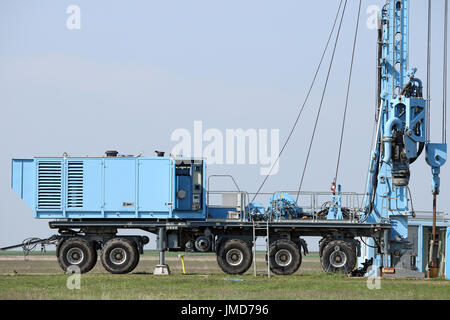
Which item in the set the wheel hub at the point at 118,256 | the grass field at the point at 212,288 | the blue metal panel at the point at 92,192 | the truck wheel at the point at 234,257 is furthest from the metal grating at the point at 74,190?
the truck wheel at the point at 234,257

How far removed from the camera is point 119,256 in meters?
33.4

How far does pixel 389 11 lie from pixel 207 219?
11428mm

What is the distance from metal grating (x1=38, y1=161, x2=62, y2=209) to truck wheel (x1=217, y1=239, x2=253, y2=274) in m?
6.73

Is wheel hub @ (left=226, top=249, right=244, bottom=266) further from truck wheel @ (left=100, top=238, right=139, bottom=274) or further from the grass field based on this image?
truck wheel @ (left=100, top=238, right=139, bottom=274)

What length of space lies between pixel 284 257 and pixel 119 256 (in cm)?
649

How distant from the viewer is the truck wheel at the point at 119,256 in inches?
1312

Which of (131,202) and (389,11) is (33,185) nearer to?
(131,202)

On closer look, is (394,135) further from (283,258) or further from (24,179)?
(24,179)

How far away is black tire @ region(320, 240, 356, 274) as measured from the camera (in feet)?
111

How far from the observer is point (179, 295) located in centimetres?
2442

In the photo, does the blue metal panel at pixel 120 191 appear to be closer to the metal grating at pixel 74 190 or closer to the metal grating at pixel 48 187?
the metal grating at pixel 74 190

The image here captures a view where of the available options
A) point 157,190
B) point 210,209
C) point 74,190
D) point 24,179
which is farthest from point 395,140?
point 24,179

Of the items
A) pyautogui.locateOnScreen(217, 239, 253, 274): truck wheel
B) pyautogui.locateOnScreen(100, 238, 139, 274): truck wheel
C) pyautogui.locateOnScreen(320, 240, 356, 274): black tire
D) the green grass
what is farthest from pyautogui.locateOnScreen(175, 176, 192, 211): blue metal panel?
pyautogui.locateOnScreen(320, 240, 356, 274): black tire
